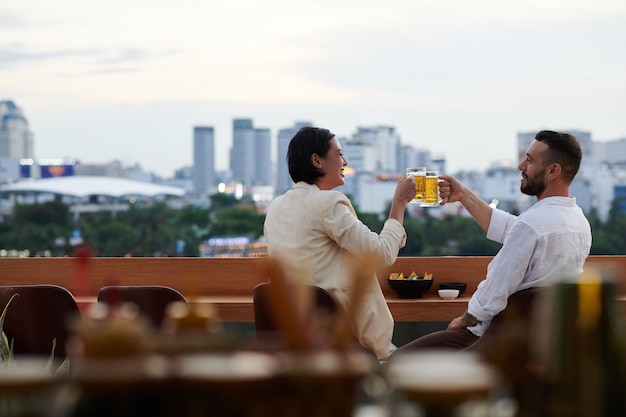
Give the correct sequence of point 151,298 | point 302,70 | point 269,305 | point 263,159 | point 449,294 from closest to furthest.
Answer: point 269,305 < point 151,298 < point 449,294 < point 263,159 < point 302,70

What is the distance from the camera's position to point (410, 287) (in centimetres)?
427

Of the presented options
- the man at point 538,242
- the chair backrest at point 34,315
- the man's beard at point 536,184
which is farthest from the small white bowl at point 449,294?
the chair backrest at point 34,315

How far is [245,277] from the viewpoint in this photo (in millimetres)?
4562

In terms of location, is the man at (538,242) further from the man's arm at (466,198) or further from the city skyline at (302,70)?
the city skyline at (302,70)

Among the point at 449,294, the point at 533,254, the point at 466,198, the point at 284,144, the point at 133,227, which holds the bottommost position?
the point at 133,227

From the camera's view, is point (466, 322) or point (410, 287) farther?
point (410, 287)

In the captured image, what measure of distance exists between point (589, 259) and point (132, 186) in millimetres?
27325

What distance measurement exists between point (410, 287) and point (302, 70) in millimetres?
37963

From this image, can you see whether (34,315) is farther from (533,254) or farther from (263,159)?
(263,159)

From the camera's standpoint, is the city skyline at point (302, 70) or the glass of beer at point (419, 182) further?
the city skyline at point (302, 70)

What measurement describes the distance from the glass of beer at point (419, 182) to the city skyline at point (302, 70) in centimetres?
2328

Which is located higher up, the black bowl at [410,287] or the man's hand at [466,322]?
the man's hand at [466,322]

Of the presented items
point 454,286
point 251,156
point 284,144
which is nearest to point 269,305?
point 454,286

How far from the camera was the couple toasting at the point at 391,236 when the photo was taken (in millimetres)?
3158
